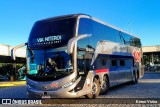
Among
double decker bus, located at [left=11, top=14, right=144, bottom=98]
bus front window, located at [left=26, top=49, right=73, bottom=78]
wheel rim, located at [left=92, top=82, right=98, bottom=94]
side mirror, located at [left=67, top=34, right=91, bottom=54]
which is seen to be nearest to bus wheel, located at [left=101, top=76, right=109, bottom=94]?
double decker bus, located at [left=11, top=14, right=144, bottom=98]

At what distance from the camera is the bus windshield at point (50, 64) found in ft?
42.1

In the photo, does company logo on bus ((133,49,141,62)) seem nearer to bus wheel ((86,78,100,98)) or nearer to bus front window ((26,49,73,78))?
bus wheel ((86,78,100,98))

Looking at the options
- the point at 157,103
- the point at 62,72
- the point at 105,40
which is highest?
the point at 105,40

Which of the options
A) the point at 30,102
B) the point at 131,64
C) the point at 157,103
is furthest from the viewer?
the point at 131,64

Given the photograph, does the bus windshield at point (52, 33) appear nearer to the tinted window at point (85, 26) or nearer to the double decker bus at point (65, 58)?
the double decker bus at point (65, 58)

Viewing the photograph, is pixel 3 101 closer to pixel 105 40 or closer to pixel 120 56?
pixel 105 40

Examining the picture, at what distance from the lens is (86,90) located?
13492 mm

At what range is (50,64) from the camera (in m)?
13.0

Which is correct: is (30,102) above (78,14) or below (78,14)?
below

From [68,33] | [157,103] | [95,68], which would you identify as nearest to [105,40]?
[95,68]

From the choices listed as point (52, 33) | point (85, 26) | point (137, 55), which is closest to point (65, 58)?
point (52, 33)

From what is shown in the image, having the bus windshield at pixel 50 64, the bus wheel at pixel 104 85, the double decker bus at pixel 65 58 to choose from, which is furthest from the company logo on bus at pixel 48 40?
the bus wheel at pixel 104 85

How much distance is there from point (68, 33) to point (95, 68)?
2463 millimetres

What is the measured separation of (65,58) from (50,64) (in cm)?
64
